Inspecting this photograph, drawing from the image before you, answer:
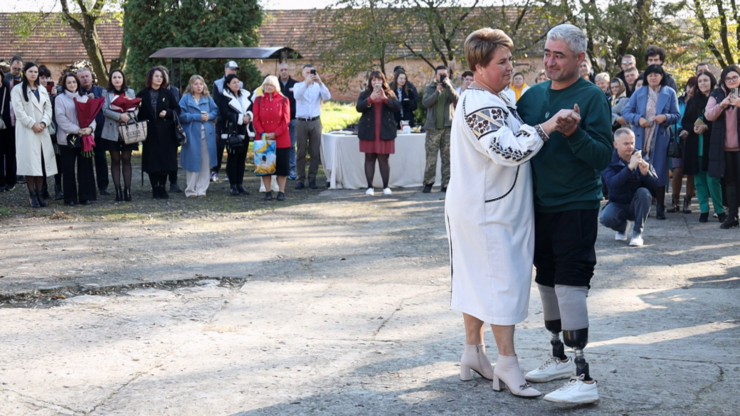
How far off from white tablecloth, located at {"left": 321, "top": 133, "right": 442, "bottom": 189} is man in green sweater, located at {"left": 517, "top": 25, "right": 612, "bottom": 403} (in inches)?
389

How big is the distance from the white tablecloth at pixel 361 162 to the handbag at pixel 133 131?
323 centimetres

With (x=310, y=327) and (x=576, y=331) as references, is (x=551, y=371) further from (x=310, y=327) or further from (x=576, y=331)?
(x=310, y=327)

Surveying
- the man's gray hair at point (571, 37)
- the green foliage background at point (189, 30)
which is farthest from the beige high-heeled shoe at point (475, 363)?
the green foliage background at point (189, 30)

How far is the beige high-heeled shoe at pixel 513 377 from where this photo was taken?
4.23 metres

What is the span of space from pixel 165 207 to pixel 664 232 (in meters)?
6.74

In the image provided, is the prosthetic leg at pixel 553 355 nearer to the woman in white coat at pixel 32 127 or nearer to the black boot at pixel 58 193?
the woman in white coat at pixel 32 127

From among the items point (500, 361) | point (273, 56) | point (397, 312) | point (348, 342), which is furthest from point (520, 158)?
point (273, 56)

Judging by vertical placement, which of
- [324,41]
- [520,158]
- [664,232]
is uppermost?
[324,41]

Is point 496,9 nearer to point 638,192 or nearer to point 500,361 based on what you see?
point 638,192

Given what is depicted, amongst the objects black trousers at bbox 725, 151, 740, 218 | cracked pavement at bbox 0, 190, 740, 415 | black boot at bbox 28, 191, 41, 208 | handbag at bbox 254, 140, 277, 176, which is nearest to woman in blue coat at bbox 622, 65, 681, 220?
black trousers at bbox 725, 151, 740, 218

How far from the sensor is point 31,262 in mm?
7844

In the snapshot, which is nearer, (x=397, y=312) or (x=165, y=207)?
(x=397, y=312)

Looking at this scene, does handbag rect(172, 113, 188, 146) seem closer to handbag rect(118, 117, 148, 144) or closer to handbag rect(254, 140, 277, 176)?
handbag rect(118, 117, 148, 144)

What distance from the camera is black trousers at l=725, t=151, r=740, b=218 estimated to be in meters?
9.95
